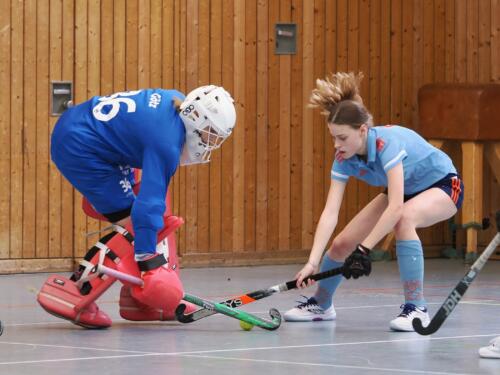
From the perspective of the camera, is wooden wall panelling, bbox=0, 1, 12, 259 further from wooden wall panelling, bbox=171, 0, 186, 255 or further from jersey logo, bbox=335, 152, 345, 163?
jersey logo, bbox=335, 152, 345, 163

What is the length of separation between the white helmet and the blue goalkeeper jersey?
0.05 m

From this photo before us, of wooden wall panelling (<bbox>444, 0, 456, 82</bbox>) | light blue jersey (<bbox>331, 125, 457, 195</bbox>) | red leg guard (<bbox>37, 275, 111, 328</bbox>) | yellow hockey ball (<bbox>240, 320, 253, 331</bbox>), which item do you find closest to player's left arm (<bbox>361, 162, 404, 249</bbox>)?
light blue jersey (<bbox>331, 125, 457, 195</bbox>)

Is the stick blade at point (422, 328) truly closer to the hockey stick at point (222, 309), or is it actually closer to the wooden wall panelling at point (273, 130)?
the hockey stick at point (222, 309)

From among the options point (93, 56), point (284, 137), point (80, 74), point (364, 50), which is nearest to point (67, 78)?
point (80, 74)

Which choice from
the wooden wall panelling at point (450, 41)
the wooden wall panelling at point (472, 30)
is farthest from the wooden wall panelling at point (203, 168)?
the wooden wall panelling at point (472, 30)

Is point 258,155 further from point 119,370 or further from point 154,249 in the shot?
point 119,370

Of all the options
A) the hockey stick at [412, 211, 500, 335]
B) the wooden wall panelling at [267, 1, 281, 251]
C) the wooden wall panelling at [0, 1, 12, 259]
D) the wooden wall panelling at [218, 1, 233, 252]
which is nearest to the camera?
the hockey stick at [412, 211, 500, 335]

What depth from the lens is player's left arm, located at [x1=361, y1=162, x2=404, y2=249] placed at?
5.68 metres

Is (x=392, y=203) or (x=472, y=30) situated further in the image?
(x=472, y=30)

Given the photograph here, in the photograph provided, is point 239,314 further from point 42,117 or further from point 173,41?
point 173,41

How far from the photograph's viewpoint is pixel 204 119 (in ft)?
18.8

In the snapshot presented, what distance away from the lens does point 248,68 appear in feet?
31.4

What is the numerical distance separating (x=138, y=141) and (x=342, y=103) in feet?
2.99

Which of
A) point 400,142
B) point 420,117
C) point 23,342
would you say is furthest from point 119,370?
point 420,117
